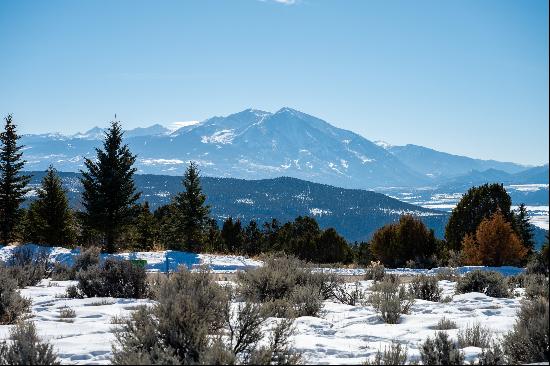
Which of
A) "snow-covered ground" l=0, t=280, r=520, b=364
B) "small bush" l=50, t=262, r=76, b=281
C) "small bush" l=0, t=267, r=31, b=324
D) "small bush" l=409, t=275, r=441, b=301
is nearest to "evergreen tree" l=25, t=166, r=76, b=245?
"small bush" l=50, t=262, r=76, b=281

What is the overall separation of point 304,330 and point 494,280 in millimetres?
6626

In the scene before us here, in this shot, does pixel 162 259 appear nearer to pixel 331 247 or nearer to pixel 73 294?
pixel 73 294

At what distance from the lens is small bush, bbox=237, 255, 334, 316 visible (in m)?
9.06

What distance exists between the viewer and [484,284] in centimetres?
1243

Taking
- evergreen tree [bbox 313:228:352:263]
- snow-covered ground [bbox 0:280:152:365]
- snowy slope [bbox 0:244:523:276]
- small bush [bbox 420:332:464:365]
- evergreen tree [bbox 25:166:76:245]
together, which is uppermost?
evergreen tree [bbox 25:166:76:245]

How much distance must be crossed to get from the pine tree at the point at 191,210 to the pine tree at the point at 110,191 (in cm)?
666

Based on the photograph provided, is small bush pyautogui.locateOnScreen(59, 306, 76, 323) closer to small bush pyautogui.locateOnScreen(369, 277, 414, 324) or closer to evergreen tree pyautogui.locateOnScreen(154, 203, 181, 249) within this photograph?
small bush pyautogui.locateOnScreen(369, 277, 414, 324)

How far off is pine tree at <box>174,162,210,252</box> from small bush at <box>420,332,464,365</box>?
104ft

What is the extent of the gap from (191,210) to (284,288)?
27.3m

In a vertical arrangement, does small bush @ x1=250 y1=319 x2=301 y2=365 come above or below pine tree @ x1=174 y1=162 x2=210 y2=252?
below

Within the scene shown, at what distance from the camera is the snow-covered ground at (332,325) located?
6160 mm

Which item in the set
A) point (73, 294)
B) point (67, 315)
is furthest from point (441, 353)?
point (73, 294)

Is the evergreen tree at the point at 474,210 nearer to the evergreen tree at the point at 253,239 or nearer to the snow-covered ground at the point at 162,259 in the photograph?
the snow-covered ground at the point at 162,259

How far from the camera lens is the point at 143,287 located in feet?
36.0
